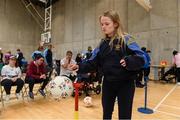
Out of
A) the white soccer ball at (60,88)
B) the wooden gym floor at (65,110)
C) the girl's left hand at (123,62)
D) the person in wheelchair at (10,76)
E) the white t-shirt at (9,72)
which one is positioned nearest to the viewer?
the girl's left hand at (123,62)

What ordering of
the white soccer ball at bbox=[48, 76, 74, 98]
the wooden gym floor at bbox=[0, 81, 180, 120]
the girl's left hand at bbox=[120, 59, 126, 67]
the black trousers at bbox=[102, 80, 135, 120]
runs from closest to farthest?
the girl's left hand at bbox=[120, 59, 126, 67], the black trousers at bbox=[102, 80, 135, 120], the white soccer ball at bbox=[48, 76, 74, 98], the wooden gym floor at bbox=[0, 81, 180, 120]

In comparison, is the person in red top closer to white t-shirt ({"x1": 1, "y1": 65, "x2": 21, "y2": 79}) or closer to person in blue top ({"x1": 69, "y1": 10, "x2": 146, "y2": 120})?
white t-shirt ({"x1": 1, "y1": 65, "x2": 21, "y2": 79})

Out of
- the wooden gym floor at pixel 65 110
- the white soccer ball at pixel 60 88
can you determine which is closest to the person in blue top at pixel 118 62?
the white soccer ball at pixel 60 88

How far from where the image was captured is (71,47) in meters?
14.0

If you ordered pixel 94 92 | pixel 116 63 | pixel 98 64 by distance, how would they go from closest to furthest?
pixel 116 63 < pixel 98 64 < pixel 94 92

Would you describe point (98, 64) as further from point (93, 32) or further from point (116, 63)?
point (93, 32)

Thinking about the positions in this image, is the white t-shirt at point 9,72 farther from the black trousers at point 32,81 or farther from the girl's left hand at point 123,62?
the girl's left hand at point 123,62

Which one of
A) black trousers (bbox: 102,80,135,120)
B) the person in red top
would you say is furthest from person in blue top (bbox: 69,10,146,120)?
the person in red top

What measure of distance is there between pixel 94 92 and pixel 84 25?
26.0 feet

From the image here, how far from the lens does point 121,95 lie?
1584 millimetres

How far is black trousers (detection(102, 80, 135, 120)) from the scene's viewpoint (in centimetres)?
157

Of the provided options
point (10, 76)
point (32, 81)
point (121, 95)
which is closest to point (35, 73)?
point (32, 81)

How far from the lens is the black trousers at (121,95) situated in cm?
157

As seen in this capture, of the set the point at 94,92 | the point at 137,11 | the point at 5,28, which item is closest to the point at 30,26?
the point at 5,28
